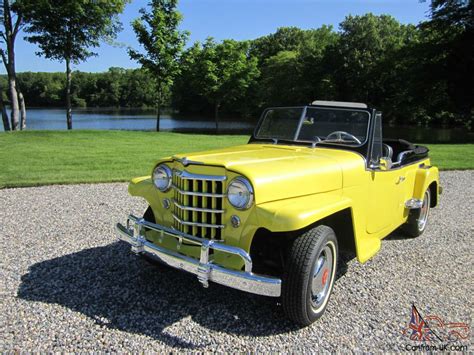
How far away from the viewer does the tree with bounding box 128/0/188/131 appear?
23.0 meters

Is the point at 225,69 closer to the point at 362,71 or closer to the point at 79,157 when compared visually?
the point at 362,71

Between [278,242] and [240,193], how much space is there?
0.66 m

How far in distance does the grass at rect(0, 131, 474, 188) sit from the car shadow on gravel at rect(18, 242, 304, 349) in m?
5.04

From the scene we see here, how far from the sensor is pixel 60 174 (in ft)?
30.6

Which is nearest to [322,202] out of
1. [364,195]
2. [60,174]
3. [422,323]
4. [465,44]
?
[364,195]

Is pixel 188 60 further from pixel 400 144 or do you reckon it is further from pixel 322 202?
pixel 322 202

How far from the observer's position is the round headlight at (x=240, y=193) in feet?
9.57

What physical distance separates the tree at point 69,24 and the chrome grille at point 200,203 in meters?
19.5

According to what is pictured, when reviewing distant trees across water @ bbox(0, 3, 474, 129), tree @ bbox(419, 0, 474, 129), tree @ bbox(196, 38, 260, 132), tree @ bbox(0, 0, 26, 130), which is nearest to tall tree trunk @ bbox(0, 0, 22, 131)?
tree @ bbox(0, 0, 26, 130)

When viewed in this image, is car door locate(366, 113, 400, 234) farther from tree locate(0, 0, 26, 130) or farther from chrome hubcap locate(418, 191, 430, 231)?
tree locate(0, 0, 26, 130)

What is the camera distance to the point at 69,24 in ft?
66.1

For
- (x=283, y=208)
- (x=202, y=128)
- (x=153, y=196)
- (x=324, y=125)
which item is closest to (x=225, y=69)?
(x=202, y=128)

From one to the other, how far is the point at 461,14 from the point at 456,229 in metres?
25.5

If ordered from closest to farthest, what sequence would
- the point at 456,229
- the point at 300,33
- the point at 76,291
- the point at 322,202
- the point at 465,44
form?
the point at 322,202 → the point at 76,291 → the point at 456,229 → the point at 465,44 → the point at 300,33
